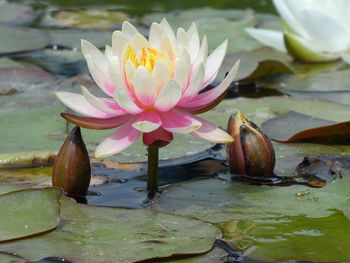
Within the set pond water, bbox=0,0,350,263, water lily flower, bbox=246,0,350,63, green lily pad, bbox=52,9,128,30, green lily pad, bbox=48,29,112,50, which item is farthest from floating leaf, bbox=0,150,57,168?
green lily pad, bbox=52,9,128,30

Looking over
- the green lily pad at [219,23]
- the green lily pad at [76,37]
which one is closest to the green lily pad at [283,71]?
the green lily pad at [219,23]

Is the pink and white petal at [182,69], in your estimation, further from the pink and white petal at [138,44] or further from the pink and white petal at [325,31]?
the pink and white petal at [325,31]

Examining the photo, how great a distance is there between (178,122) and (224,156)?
51cm

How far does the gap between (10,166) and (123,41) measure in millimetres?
582

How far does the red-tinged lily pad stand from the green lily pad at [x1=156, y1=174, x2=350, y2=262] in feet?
1.37

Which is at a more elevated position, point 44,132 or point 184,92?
point 184,92

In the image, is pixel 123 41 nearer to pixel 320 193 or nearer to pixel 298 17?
pixel 320 193

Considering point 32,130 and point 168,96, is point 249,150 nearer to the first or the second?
point 168,96

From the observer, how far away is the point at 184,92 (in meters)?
1.52

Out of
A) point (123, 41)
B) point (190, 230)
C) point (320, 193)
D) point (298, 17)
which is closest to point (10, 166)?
point (123, 41)

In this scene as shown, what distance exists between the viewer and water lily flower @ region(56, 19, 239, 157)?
57.2 inches

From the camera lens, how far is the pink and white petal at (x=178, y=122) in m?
1.47

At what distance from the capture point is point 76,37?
12.0 feet

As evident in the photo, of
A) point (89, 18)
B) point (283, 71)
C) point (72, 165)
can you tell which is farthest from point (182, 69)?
point (89, 18)
